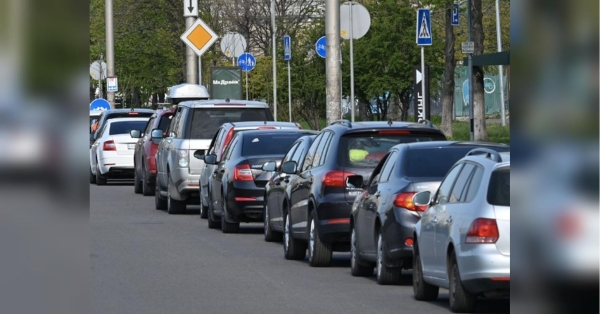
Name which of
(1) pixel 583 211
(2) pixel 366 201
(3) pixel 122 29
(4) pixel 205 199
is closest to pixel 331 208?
(2) pixel 366 201

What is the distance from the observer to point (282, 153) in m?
18.9

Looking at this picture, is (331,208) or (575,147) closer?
(575,147)

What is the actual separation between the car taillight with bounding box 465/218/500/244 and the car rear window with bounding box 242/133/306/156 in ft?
31.3

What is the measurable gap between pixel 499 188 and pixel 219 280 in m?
4.20

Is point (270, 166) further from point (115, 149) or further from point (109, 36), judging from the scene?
point (109, 36)

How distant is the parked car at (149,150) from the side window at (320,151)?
453 inches

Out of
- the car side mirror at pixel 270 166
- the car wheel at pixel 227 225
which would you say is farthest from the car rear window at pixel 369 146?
the car wheel at pixel 227 225

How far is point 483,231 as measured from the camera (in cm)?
939

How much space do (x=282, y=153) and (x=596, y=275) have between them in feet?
55.1

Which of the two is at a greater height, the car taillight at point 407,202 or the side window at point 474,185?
the side window at point 474,185

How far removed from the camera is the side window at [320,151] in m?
14.6

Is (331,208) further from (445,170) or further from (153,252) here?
(153,252)

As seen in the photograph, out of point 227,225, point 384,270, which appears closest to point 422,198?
point 384,270

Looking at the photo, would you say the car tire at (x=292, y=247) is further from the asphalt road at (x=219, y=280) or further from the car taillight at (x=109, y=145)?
the car taillight at (x=109, y=145)
